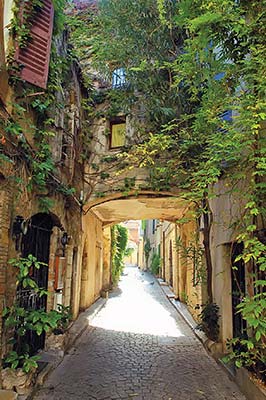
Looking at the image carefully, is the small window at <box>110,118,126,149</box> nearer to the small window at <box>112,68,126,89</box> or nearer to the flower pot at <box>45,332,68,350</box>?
the small window at <box>112,68,126,89</box>

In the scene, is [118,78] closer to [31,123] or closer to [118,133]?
[118,133]

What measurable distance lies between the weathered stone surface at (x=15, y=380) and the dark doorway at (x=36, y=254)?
1244 mm

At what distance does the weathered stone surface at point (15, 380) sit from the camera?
13.4 feet

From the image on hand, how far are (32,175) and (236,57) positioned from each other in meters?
3.72

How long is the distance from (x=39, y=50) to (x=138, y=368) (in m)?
5.82

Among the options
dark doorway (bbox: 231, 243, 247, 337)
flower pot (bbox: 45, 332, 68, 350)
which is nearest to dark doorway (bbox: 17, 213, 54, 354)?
flower pot (bbox: 45, 332, 68, 350)

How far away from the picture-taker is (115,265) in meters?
19.3

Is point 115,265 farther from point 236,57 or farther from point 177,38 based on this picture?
point 236,57

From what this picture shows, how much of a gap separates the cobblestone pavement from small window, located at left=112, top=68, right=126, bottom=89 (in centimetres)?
692

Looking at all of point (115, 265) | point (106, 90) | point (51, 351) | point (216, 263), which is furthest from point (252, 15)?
point (115, 265)

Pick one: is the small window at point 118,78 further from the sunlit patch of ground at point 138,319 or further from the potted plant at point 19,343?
the sunlit patch of ground at point 138,319

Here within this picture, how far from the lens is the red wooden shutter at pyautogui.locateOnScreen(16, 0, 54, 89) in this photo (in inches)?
196

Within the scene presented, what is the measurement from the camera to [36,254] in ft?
20.1

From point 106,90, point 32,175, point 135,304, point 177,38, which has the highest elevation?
point 177,38
